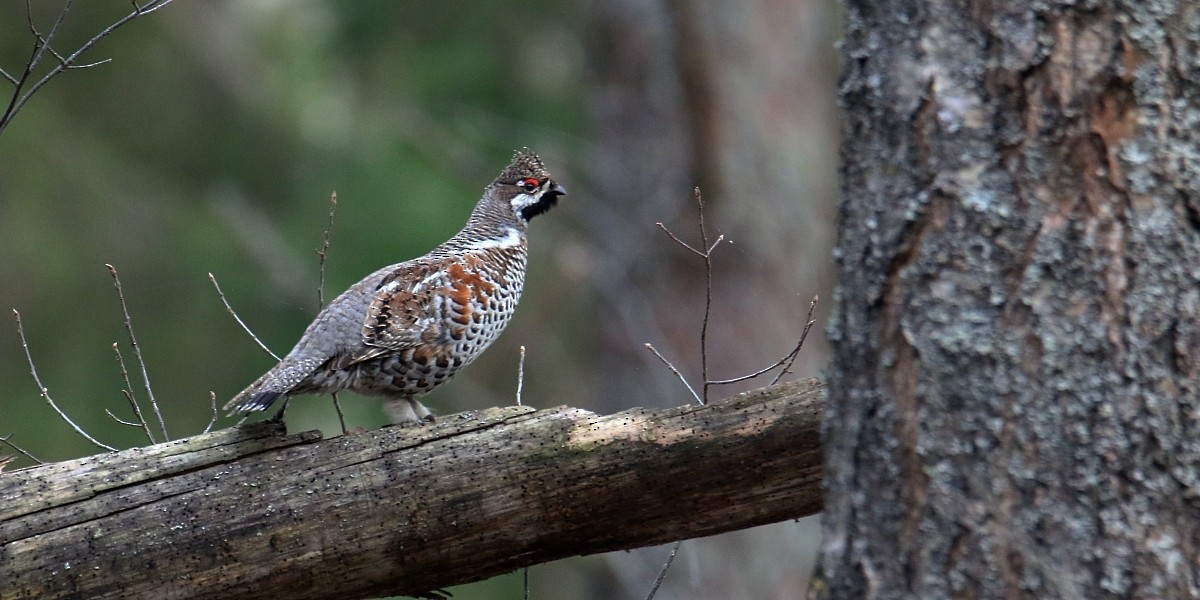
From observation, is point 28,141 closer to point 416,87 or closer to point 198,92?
point 198,92

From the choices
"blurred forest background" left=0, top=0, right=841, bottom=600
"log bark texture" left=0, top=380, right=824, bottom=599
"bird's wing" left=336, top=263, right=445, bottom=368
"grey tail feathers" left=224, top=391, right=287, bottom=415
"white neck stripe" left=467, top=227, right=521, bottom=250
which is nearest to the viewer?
"log bark texture" left=0, top=380, right=824, bottom=599

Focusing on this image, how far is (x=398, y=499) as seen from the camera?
3111 mm

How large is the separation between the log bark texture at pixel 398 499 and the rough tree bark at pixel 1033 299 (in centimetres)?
98

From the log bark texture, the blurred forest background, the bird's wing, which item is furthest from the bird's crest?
the blurred forest background

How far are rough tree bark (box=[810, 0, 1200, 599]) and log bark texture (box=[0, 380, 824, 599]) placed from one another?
0.98 metres

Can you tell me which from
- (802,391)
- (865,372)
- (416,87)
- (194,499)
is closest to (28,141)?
(416,87)

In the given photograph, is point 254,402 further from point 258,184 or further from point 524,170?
point 258,184

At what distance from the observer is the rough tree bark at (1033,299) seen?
205 centimetres

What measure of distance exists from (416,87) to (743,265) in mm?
6131

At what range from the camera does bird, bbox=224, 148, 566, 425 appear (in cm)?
414

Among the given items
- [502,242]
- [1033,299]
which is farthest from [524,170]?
[1033,299]

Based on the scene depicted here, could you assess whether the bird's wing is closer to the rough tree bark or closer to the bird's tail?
the bird's tail

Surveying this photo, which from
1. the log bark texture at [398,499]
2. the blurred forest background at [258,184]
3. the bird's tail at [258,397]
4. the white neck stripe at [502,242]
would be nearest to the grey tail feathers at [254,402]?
the bird's tail at [258,397]

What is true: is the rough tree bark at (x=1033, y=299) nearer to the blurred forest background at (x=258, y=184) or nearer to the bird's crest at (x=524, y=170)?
the bird's crest at (x=524, y=170)
